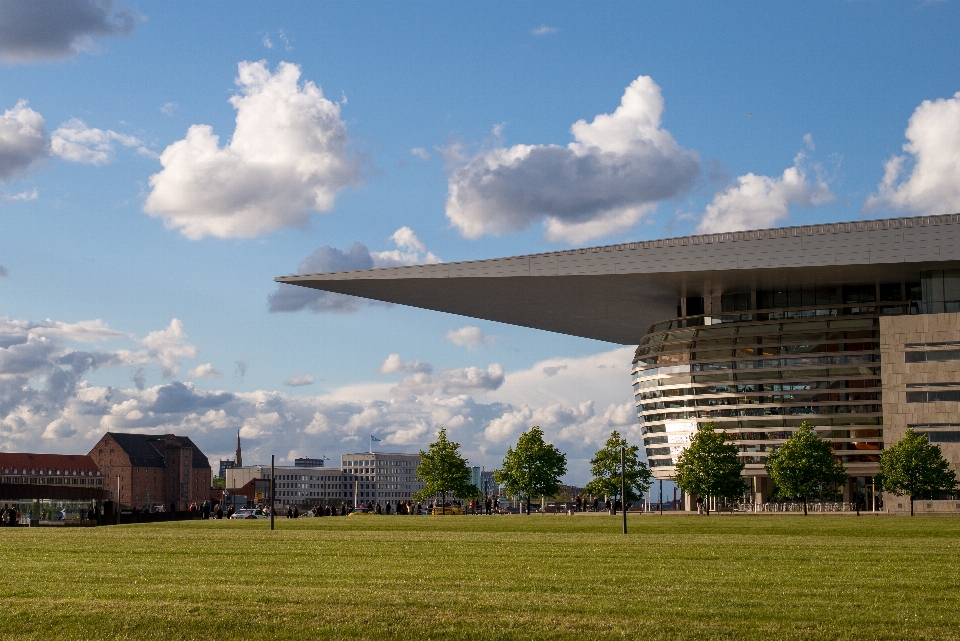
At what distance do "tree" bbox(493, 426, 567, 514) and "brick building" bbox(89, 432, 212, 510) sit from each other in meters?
106

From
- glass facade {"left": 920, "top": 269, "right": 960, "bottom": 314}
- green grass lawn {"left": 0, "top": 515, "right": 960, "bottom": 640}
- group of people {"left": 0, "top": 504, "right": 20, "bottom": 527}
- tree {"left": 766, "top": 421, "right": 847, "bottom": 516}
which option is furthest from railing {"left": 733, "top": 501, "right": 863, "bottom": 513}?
green grass lawn {"left": 0, "top": 515, "right": 960, "bottom": 640}

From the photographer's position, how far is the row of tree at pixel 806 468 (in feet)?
196

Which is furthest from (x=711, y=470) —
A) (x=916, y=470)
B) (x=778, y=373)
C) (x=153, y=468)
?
(x=153, y=468)

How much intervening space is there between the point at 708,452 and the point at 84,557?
49.4 meters

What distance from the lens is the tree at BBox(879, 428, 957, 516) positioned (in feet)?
195

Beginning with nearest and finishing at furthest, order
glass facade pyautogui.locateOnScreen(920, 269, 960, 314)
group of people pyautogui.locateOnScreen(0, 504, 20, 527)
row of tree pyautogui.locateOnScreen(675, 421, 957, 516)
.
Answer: group of people pyautogui.locateOnScreen(0, 504, 20, 527), row of tree pyautogui.locateOnScreen(675, 421, 957, 516), glass facade pyautogui.locateOnScreen(920, 269, 960, 314)

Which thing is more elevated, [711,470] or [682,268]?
[682,268]

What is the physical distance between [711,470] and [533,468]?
1315cm

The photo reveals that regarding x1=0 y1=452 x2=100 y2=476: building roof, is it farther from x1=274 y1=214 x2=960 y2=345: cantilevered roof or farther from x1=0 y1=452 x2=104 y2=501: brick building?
x1=274 y1=214 x2=960 y2=345: cantilevered roof

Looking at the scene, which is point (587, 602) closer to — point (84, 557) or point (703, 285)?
point (84, 557)

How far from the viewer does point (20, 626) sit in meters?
11.1

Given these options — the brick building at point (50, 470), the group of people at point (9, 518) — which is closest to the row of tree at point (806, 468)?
the group of people at point (9, 518)

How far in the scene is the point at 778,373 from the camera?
235 feet

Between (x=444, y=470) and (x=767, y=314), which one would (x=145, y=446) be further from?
(x=767, y=314)
